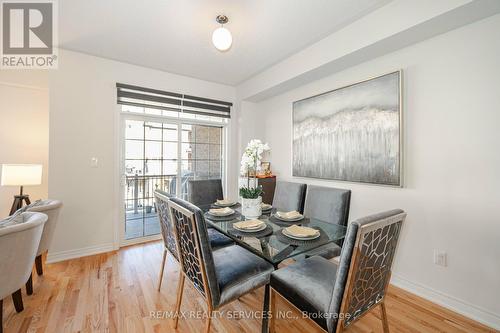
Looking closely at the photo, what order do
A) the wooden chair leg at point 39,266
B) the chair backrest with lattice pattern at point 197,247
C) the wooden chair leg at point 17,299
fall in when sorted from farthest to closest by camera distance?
the wooden chair leg at point 39,266 < the wooden chair leg at point 17,299 < the chair backrest with lattice pattern at point 197,247

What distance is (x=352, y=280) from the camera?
3.36 feet

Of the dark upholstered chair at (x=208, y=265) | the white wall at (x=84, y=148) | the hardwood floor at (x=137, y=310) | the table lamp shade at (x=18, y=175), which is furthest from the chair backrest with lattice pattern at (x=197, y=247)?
the table lamp shade at (x=18, y=175)

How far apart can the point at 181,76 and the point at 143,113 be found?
2.76 ft

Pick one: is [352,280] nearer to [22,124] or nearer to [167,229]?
[167,229]

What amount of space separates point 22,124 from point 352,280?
4.91 meters

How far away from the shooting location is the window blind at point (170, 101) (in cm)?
299

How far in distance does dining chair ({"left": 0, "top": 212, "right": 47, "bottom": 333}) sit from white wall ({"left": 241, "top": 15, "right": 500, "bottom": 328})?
9.80ft

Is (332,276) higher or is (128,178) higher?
(128,178)

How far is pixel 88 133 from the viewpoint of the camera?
2.78 m

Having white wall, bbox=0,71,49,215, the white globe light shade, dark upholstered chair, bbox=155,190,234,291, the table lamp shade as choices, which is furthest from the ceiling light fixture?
white wall, bbox=0,71,49,215

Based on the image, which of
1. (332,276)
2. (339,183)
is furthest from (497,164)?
(332,276)

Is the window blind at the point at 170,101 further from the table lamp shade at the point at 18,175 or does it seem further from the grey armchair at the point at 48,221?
the grey armchair at the point at 48,221

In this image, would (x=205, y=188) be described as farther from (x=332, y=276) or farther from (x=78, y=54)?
(x=78, y=54)

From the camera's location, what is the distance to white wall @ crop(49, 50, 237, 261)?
8.57 feet
